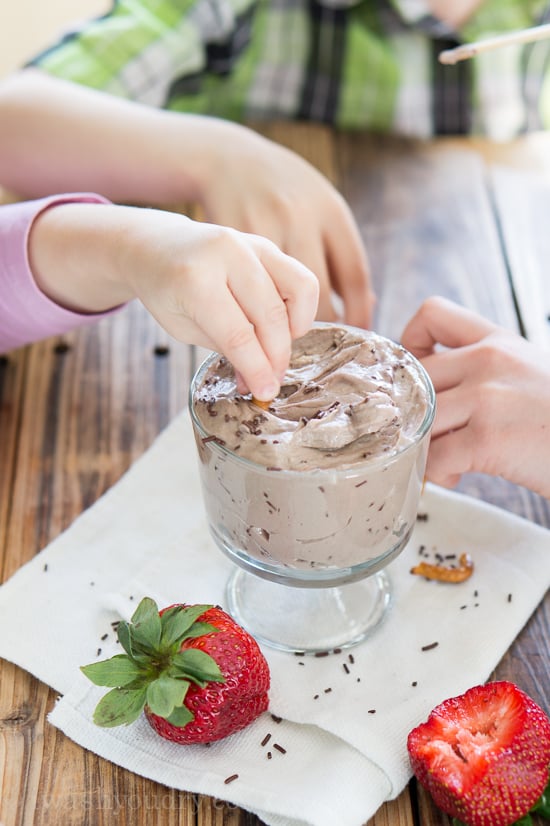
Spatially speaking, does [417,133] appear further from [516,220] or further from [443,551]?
[443,551]

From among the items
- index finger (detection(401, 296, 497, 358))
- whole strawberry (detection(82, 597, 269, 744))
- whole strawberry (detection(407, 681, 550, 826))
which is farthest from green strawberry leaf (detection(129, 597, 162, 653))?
index finger (detection(401, 296, 497, 358))

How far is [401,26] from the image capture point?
1.57m

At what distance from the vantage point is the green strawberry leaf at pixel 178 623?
2.57 feet

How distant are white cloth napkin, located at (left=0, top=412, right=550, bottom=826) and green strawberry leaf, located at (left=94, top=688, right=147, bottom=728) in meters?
0.06

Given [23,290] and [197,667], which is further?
[23,290]

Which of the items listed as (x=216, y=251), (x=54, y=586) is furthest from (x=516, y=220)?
(x=54, y=586)

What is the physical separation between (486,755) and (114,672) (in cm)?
30

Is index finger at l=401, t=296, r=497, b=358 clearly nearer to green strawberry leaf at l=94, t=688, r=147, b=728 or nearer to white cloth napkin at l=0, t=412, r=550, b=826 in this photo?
white cloth napkin at l=0, t=412, r=550, b=826

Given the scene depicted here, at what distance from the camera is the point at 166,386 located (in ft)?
3.95

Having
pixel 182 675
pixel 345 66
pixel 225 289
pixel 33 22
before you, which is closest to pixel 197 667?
pixel 182 675

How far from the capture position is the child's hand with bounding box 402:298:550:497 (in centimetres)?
98

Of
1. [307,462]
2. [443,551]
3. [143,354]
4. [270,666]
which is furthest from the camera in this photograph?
[143,354]

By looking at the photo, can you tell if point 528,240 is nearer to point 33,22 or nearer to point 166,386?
point 166,386

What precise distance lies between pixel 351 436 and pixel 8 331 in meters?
0.54
